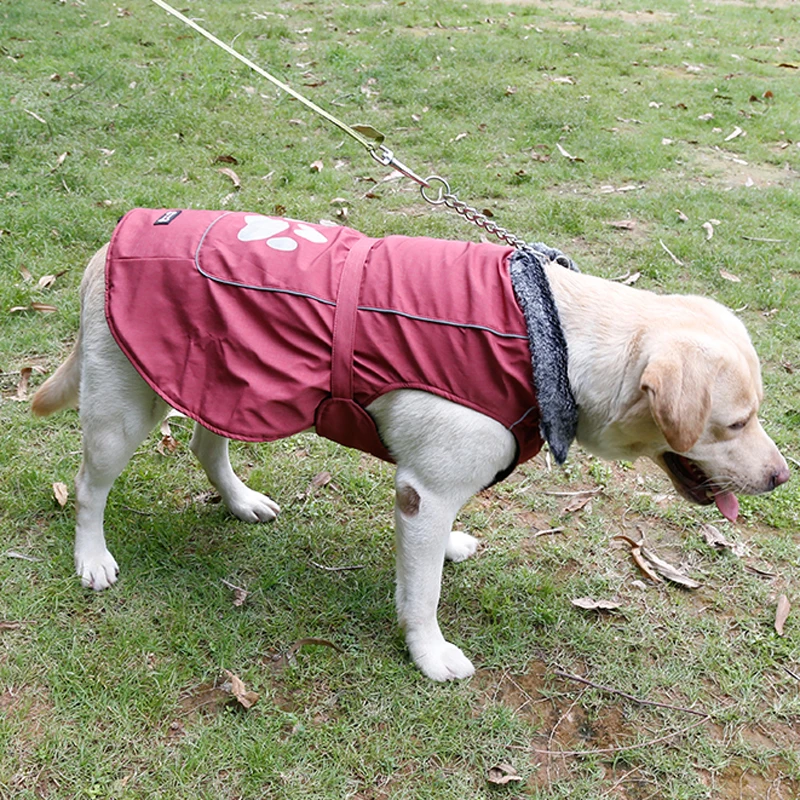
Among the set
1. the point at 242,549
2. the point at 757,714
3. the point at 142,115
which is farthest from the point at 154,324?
the point at 142,115

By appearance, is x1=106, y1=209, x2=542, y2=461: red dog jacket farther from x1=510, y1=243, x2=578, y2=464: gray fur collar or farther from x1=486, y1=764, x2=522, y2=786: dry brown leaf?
x1=486, y1=764, x2=522, y2=786: dry brown leaf

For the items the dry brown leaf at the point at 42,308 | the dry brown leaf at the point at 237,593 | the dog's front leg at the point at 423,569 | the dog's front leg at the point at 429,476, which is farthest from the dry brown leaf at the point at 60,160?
the dog's front leg at the point at 423,569

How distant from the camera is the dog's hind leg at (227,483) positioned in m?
3.48

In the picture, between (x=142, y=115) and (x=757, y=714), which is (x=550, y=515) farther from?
(x=142, y=115)

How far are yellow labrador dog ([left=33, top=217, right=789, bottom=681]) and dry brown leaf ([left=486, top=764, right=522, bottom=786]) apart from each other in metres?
0.37

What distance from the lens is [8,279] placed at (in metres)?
4.95

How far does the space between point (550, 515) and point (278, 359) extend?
5.67ft

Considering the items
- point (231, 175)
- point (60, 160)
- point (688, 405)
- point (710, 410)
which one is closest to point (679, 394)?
point (688, 405)

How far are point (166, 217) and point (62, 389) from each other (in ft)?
2.84

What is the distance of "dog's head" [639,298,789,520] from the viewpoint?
239cm

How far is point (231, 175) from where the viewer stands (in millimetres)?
6523

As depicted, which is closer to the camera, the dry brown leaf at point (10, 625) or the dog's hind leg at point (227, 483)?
the dry brown leaf at point (10, 625)

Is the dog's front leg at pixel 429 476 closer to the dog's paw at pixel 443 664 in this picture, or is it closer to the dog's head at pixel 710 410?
the dog's paw at pixel 443 664

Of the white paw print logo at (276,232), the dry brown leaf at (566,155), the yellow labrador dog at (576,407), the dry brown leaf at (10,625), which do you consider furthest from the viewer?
the dry brown leaf at (566,155)
